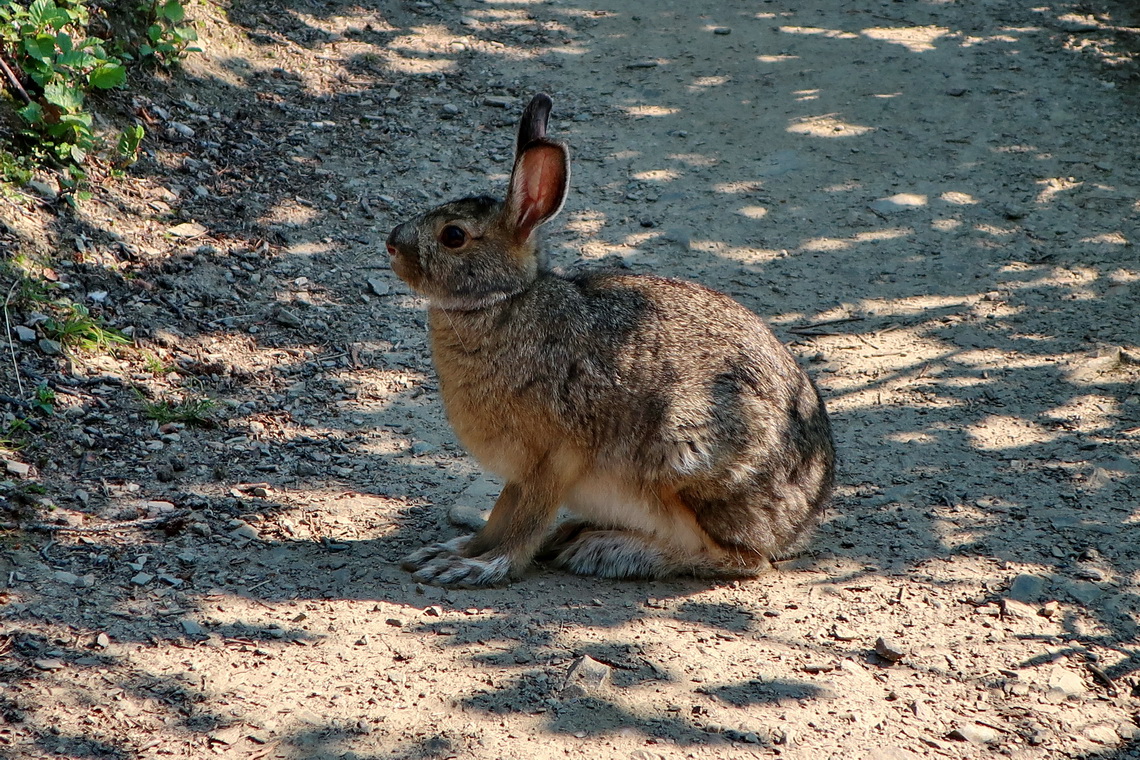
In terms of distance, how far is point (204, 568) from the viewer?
457 cm

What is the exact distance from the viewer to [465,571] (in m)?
4.80

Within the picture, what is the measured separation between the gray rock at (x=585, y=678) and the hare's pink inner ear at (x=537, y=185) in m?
1.86

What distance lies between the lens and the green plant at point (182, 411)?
5617 millimetres

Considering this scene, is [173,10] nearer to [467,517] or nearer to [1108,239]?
[467,517]

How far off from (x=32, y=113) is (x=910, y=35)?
7566 mm

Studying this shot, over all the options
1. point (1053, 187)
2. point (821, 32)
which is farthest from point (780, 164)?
point (821, 32)

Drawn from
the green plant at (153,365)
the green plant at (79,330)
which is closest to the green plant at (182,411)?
the green plant at (153,365)

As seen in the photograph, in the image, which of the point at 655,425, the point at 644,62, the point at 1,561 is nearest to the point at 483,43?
the point at 644,62

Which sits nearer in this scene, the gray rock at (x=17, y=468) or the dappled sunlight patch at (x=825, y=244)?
the gray rock at (x=17, y=468)

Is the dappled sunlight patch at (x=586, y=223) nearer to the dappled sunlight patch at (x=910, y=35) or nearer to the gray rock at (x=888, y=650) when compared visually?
the dappled sunlight patch at (x=910, y=35)

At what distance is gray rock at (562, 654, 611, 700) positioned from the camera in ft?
13.1

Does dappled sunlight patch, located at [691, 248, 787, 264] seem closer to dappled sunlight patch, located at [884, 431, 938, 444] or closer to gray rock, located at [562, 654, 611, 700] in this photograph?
dappled sunlight patch, located at [884, 431, 938, 444]

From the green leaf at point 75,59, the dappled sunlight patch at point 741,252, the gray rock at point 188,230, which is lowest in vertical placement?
the dappled sunlight patch at point 741,252

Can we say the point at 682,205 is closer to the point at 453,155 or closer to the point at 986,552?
the point at 453,155
